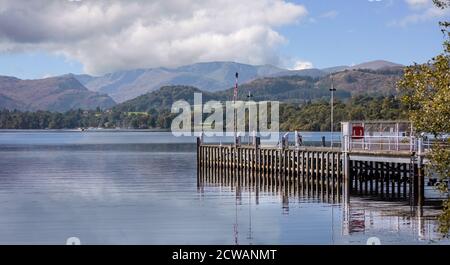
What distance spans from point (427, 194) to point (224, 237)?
22.5 meters

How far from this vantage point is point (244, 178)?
6506 centimetres

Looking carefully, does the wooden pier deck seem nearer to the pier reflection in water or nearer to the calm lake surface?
the pier reflection in water

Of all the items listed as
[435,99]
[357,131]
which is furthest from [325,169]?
[435,99]

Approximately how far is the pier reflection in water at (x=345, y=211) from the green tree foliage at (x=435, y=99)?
7.79m

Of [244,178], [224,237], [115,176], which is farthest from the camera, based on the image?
[115,176]

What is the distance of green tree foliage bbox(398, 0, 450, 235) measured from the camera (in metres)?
19.6

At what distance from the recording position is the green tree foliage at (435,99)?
64.4ft

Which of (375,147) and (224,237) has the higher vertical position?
(375,147)

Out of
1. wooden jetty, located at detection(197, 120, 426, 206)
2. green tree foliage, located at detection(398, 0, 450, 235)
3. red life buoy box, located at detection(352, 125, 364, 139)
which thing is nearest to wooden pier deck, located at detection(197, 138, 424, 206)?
wooden jetty, located at detection(197, 120, 426, 206)

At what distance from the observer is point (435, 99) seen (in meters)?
19.5

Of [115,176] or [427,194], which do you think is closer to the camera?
[427,194]
